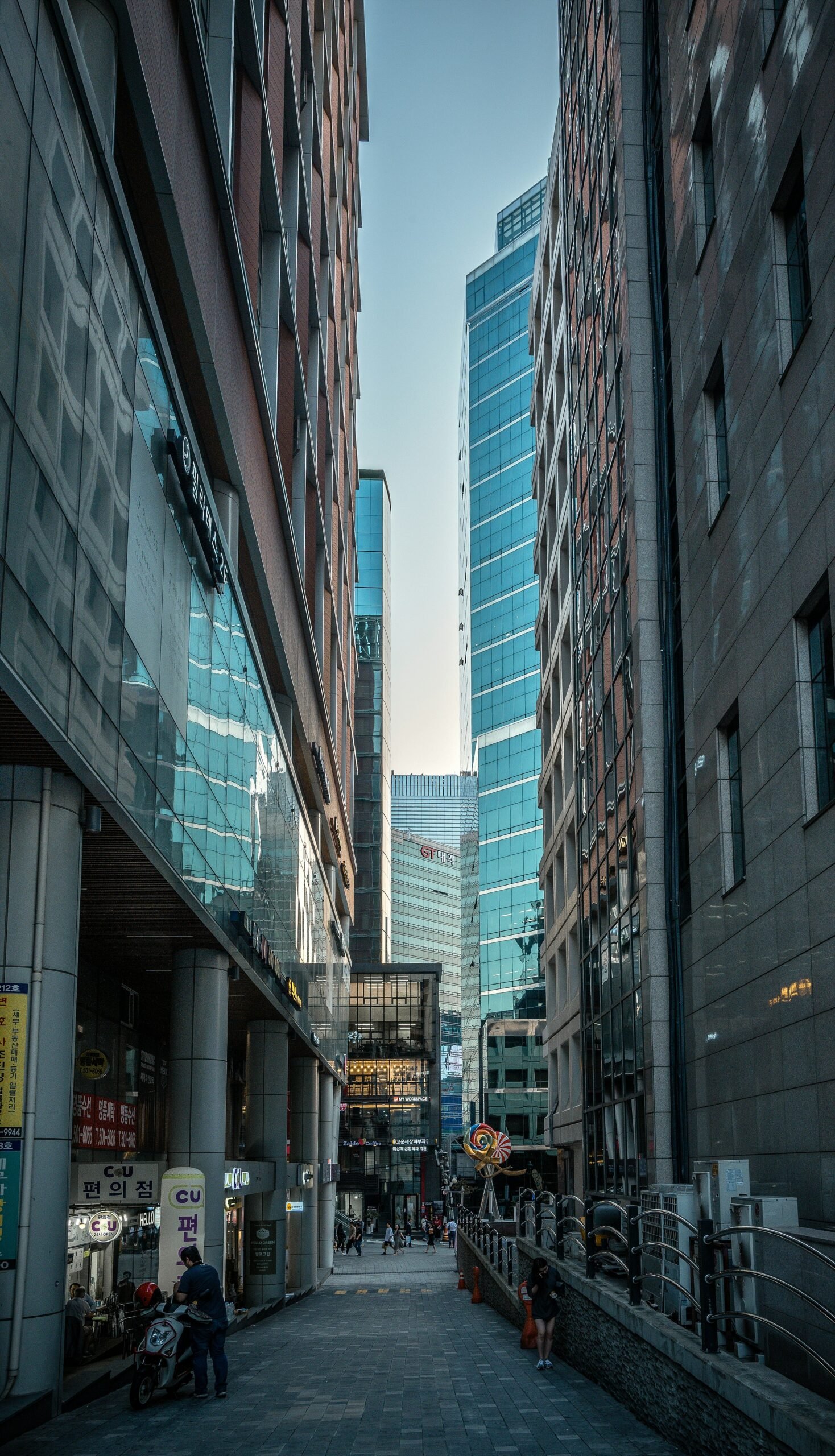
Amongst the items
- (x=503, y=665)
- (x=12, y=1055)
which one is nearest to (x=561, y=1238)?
(x=12, y=1055)

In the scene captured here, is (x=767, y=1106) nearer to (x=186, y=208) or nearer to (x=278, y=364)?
(x=186, y=208)

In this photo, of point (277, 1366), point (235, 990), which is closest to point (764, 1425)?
point (277, 1366)

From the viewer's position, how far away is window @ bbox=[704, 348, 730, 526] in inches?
845

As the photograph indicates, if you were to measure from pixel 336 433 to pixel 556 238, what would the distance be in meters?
14.1

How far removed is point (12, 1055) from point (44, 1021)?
46 cm

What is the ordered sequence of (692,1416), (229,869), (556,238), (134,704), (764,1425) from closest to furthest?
1. (764,1425)
2. (692,1416)
3. (134,704)
4. (229,869)
5. (556,238)

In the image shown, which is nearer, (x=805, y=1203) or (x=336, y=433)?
(x=805, y=1203)

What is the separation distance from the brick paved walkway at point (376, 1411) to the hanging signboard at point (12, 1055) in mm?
2603

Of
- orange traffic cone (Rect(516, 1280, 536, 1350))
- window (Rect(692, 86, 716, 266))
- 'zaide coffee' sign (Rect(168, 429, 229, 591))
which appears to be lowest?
orange traffic cone (Rect(516, 1280, 536, 1350))

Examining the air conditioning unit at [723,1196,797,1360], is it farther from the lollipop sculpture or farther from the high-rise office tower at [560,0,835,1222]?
the lollipop sculpture

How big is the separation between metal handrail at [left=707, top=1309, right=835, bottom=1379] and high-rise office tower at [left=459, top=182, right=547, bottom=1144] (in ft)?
299

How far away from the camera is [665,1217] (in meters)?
13.5

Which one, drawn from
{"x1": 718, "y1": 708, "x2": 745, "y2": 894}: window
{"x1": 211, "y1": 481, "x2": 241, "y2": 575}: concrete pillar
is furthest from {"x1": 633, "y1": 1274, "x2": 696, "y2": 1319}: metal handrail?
{"x1": 211, "y1": 481, "x2": 241, "y2": 575}: concrete pillar

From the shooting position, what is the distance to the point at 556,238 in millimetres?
53969
